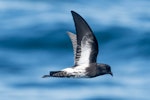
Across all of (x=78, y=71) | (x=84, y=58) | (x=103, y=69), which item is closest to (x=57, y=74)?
(x=78, y=71)

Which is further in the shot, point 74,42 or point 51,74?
point 74,42

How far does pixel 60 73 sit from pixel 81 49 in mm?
579

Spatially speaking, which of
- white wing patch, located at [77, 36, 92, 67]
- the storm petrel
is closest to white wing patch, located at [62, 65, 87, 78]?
the storm petrel

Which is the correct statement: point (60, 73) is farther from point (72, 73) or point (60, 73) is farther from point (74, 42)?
point (74, 42)

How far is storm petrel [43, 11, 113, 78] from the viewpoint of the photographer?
38.5 ft

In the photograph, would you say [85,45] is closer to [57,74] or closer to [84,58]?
[84,58]

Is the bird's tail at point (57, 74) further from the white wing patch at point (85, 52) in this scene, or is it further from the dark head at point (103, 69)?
the dark head at point (103, 69)

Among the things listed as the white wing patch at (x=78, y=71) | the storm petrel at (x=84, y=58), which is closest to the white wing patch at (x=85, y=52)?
the storm petrel at (x=84, y=58)

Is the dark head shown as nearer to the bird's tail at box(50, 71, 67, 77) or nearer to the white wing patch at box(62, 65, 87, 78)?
the white wing patch at box(62, 65, 87, 78)

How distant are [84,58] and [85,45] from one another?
9.4 inches

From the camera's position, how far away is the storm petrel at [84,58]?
463 inches

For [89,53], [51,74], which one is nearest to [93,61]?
[89,53]

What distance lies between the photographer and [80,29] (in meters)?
11.7

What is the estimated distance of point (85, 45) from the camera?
12.0m
